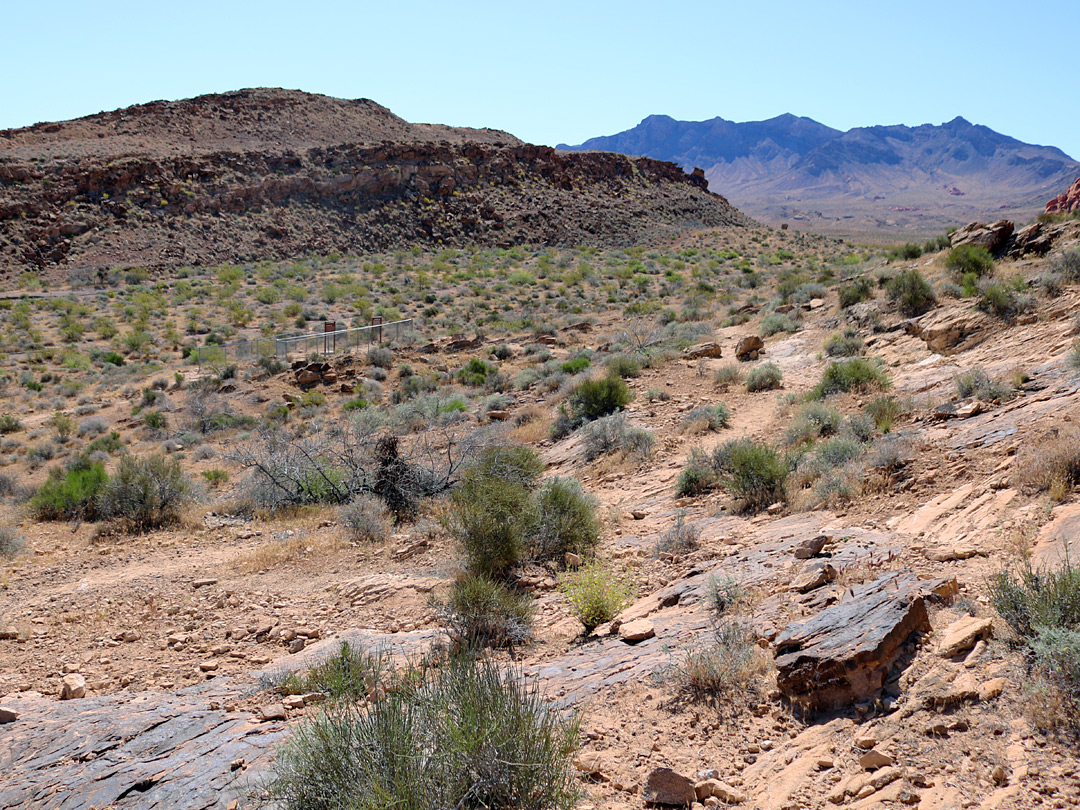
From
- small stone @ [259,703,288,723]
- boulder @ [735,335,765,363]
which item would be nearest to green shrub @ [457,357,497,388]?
boulder @ [735,335,765,363]

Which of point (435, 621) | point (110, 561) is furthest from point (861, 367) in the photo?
point (110, 561)

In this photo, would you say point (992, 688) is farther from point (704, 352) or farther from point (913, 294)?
point (704, 352)

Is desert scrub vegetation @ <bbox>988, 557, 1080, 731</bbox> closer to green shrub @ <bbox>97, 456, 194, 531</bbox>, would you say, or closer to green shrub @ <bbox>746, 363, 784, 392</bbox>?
green shrub @ <bbox>746, 363, 784, 392</bbox>

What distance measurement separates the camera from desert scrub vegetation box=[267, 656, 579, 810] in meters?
3.26

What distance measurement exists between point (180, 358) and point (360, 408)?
31.6 ft

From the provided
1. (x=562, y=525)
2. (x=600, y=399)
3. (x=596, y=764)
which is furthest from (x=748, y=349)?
(x=596, y=764)

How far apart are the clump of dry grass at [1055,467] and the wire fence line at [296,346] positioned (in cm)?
1902

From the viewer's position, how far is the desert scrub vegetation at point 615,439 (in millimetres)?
10914

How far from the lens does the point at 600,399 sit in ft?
43.0

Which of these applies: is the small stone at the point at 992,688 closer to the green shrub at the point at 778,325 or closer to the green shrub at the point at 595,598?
the green shrub at the point at 595,598

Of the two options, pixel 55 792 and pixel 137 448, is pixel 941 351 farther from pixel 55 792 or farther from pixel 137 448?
pixel 137 448

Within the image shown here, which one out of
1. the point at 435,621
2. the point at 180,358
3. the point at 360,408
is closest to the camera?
the point at 435,621

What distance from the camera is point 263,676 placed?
5340 mm

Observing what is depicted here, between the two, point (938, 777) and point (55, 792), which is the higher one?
point (938, 777)
